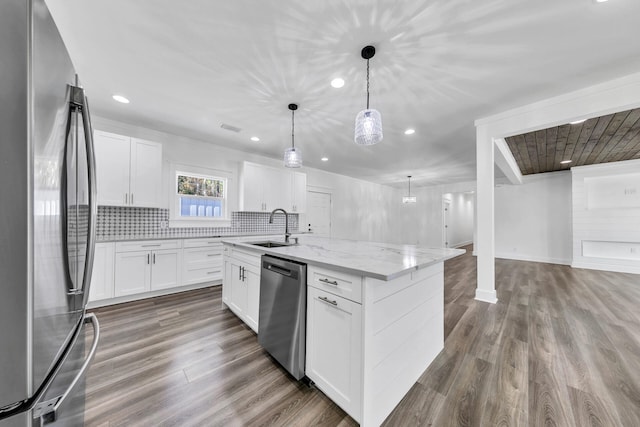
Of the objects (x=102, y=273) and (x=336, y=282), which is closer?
(x=336, y=282)

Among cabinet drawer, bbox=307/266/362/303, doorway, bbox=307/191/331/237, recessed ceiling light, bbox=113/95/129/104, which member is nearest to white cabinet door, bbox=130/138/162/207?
recessed ceiling light, bbox=113/95/129/104

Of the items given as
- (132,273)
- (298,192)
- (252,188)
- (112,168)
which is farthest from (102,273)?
(298,192)

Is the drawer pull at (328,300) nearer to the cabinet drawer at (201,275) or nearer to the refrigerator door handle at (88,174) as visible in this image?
the refrigerator door handle at (88,174)

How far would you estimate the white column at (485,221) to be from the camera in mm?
3085

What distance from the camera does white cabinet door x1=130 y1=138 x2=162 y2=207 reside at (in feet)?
10.7

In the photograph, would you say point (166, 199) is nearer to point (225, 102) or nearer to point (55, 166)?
point (225, 102)

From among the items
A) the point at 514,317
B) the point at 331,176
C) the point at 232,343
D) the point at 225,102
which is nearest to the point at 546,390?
the point at 514,317

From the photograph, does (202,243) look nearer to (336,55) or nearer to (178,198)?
(178,198)

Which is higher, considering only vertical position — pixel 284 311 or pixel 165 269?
pixel 284 311

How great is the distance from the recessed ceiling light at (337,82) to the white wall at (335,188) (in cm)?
276

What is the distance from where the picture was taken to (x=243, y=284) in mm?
2357

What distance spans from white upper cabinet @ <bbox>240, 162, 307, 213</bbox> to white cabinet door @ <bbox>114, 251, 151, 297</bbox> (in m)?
1.71

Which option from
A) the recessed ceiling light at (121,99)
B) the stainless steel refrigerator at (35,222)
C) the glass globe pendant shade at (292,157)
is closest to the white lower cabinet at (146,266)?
the recessed ceiling light at (121,99)

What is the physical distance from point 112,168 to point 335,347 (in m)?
3.66
